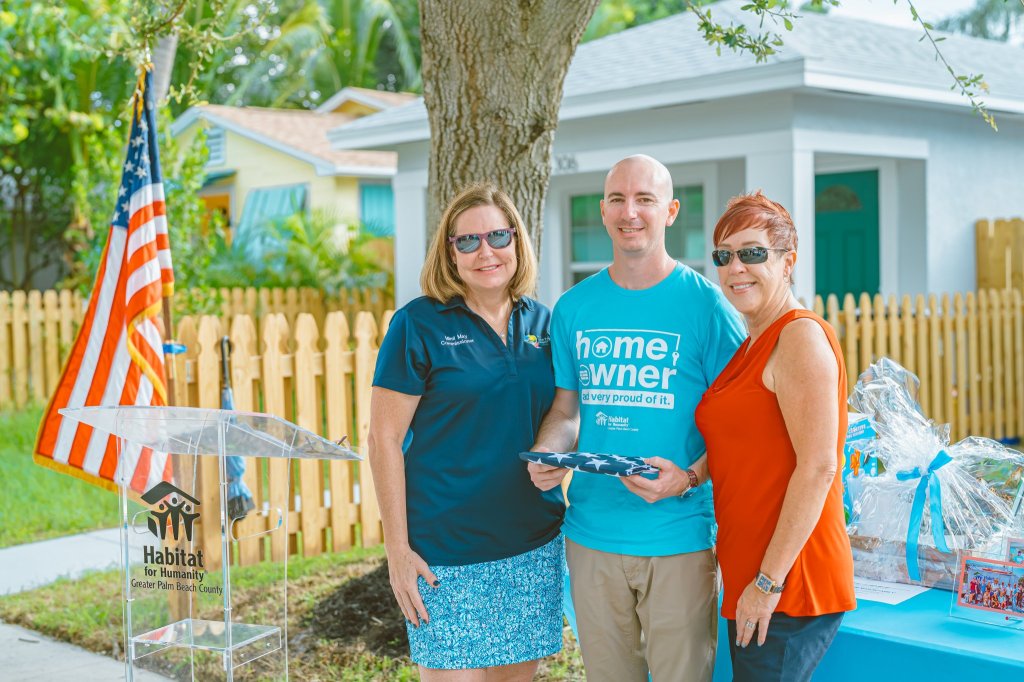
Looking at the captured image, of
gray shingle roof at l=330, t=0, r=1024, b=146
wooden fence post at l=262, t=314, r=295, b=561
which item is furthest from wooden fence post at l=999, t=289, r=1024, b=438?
wooden fence post at l=262, t=314, r=295, b=561

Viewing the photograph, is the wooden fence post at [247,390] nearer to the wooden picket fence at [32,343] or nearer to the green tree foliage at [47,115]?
the green tree foliage at [47,115]

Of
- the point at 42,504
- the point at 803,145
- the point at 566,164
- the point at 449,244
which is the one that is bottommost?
the point at 42,504

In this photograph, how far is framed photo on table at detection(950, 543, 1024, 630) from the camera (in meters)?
2.80

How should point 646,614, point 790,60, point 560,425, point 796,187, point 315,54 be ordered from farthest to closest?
1. point 315,54
2. point 796,187
3. point 790,60
4. point 560,425
5. point 646,614

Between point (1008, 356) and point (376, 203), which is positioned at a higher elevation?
point (376, 203)

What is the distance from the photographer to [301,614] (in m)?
5.39

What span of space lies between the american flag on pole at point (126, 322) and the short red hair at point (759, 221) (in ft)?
10.3

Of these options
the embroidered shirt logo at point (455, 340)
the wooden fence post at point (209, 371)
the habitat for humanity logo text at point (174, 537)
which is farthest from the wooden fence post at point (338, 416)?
the embroidered shirt logo at point (455, 340)

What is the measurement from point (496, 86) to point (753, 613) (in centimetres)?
296

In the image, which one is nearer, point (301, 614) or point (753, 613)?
point (753, 613)

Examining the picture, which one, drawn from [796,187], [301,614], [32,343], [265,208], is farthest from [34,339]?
[796,187]

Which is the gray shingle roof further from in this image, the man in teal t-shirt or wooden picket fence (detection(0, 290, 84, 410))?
the man in teal t-shirt

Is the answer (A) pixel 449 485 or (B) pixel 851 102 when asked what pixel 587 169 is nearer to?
(B) pixel 851 102

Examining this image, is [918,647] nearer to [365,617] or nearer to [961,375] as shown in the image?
[365,617]
